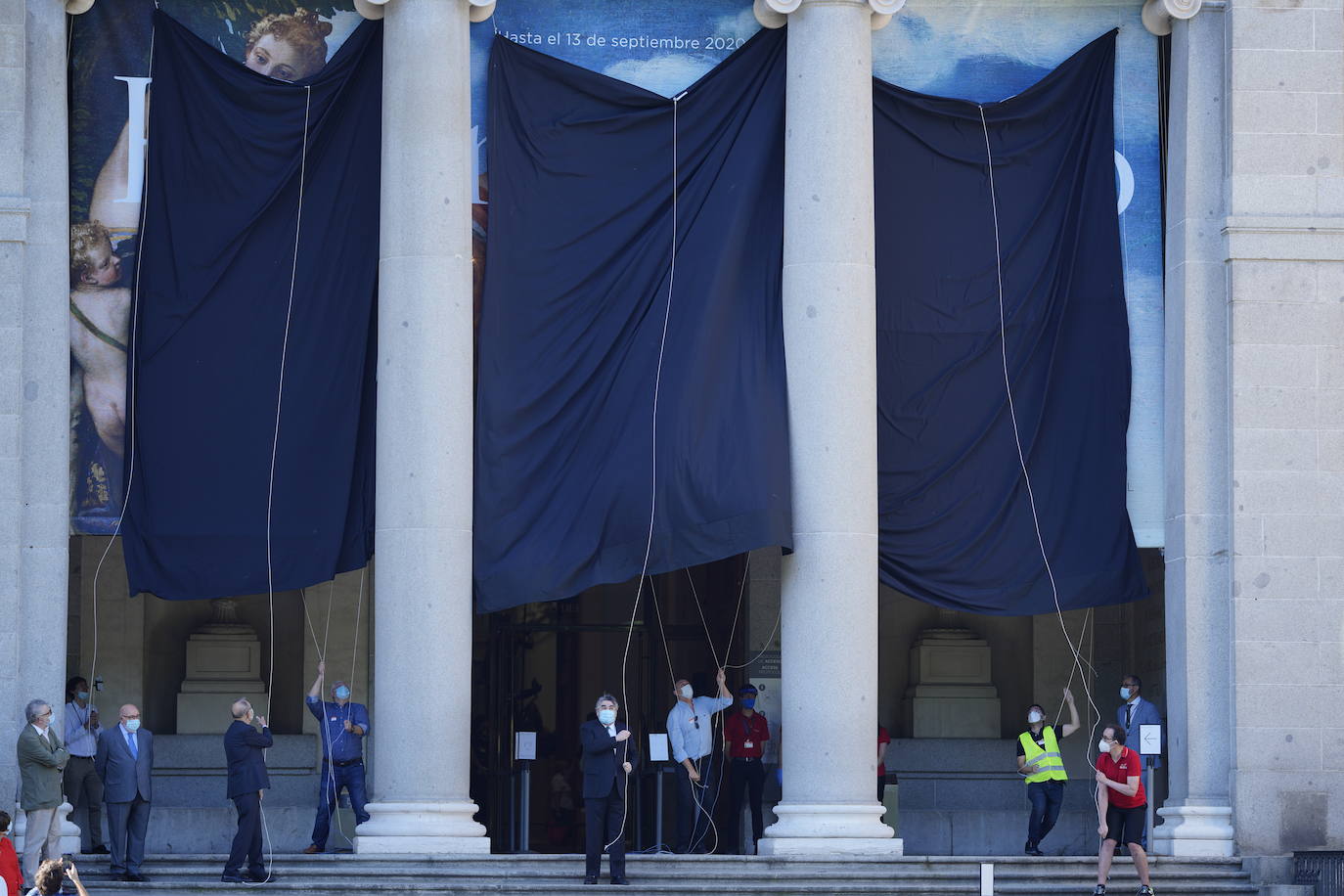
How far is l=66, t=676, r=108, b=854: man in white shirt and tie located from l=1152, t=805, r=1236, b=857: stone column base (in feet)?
36.4

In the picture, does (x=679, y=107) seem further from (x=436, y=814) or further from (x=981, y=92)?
(x=436, y=814)

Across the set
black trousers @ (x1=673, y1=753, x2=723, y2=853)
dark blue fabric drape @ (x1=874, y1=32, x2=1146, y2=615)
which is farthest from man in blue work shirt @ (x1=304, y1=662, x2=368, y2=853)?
dark blue fabric drape @ (x1=874, y1=32, x2=1146, y2=615)

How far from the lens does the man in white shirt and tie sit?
70.9 feet

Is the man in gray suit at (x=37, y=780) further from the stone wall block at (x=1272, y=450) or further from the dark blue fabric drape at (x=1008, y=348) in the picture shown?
the stone wall block at (x=1272, y=450)

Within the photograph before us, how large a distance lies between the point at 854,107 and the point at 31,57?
342 inches

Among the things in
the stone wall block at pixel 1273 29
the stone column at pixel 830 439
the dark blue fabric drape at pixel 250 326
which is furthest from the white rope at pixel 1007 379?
the dark blue fabric drape at pixel 250 326

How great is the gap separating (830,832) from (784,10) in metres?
8.68

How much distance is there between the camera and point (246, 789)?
20266 millimetres

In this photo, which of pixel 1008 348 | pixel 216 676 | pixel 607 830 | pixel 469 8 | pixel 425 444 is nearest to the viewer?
pixel 607 830

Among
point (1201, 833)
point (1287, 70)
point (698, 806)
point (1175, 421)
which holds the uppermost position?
point (1287, 70)

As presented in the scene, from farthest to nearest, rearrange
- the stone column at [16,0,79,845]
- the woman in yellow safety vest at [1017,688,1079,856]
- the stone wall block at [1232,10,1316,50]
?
the stone wall block at [1232,10,1316,50] → the woman in yellow safety vest at [1017,688,1079,856] → the stone column at [16,0,79,845]

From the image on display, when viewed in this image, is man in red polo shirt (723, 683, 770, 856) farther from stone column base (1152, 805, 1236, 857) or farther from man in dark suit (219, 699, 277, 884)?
man in dark suit (219, 699, 277, 884)

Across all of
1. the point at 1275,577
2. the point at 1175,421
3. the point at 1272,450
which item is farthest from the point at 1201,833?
the point at 1175,421

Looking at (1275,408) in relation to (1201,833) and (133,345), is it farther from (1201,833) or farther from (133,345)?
(133,345)
